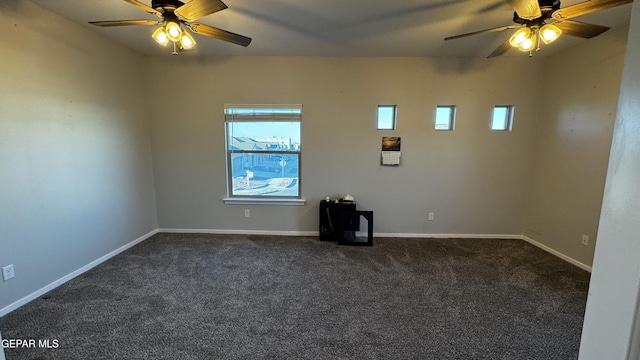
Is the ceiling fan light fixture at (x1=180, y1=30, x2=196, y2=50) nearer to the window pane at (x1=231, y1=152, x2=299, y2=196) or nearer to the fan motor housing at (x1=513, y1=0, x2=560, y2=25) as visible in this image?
the window pane at (x1=231, y1=152, x2=299, y2=196)

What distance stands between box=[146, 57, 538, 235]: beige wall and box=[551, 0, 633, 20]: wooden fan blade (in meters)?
1.72

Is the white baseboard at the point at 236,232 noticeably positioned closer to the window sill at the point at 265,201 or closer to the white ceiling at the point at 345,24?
the window sill at the point at 265,201

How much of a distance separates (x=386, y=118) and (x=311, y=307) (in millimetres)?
2726

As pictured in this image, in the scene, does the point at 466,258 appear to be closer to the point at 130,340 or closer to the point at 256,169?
the point at 256,169

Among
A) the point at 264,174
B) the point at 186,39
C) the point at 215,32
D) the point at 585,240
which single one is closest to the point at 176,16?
the point at 186,39

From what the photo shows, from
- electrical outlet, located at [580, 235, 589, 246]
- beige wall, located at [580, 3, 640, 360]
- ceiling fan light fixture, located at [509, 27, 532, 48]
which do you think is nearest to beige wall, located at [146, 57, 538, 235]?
electrical outlet, located at [580, 235, 589, 246]

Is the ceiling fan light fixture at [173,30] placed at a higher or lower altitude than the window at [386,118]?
higher

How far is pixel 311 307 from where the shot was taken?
228 centimetres

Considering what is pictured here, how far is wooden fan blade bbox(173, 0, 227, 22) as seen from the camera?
1830 millimetres

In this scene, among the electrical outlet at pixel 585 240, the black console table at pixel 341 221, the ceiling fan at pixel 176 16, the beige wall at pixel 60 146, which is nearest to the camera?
the ceiling fan at pixel 176 16

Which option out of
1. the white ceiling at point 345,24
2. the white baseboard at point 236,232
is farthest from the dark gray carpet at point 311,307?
the white ceiling at point 345,24

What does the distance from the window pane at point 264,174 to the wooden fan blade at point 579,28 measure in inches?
120

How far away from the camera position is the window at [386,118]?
12.5 ft

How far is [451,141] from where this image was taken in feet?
12.4
